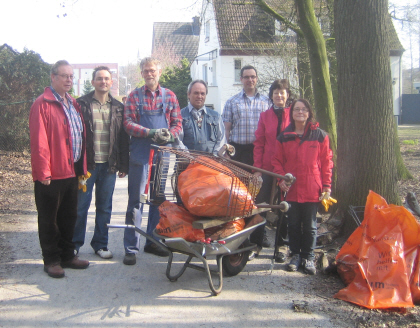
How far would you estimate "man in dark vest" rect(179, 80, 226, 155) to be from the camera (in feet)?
17.2

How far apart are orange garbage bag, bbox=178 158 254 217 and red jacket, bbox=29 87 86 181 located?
121 centimetres

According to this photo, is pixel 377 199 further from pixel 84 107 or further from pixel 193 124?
pixel 84 107

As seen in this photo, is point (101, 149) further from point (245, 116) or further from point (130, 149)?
point (245, 116)

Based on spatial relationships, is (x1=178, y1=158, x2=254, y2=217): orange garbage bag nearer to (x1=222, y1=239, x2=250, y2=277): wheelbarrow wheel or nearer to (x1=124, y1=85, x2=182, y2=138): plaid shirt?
(x1=222, y1=239, x2=250, y2=277): wheelbarrow wheel

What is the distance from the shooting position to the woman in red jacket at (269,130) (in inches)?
205

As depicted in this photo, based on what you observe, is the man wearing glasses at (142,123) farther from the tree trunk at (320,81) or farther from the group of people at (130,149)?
the tree trunk at (320,81)

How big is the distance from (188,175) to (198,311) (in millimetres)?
1250

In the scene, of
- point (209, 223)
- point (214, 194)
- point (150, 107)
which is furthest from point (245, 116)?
point (209, 223)

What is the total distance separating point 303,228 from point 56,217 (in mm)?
2600

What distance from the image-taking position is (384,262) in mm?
3826

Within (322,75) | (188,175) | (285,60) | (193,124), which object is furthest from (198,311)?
(285,60)

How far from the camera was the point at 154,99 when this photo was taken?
16.5 ft

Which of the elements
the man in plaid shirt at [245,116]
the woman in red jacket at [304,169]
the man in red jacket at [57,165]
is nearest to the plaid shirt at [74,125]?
the man in red jacket at [57,165]

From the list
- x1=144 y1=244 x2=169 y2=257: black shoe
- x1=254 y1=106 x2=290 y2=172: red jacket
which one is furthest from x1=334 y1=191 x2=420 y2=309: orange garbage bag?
x1=144 y1=244 x2=169 y2=257: black shoe
